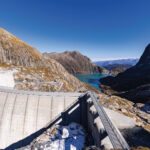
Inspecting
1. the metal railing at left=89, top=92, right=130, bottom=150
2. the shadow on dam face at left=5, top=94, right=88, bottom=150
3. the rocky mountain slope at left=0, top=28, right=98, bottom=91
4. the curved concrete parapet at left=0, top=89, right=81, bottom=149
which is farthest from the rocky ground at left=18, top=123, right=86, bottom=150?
the rocky mountain slope at left=0, top=28, right=98, bottom=91

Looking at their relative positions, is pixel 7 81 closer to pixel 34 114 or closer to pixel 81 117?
pixel 34 114

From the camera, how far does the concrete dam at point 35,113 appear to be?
1299 centimetres

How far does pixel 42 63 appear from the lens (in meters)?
49.0

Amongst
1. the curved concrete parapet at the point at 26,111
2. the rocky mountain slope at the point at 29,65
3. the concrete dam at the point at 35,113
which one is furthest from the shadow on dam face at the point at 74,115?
the rocky mountain slope at the point at 29,65

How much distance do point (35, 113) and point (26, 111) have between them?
1444 millimetres

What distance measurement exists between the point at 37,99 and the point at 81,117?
8.08 m

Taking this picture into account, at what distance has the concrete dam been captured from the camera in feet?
42.6

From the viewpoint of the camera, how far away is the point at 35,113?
1392 cm

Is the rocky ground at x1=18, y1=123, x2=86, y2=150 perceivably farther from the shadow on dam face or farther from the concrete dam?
the concrete dam

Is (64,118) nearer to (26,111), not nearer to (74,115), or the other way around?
(74,115)

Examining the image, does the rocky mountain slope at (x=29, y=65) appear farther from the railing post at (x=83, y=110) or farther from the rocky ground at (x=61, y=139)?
the rocky ground at (x=61, y=139)

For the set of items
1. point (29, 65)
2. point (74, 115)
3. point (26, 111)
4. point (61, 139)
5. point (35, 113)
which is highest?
point (29, 65)

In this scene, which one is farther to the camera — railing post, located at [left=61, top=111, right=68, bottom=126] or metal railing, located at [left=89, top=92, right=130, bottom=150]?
railing post, located at [left=61, top=111, right=68, bottom=126]

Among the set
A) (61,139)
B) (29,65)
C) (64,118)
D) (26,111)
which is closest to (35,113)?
(26,111)
